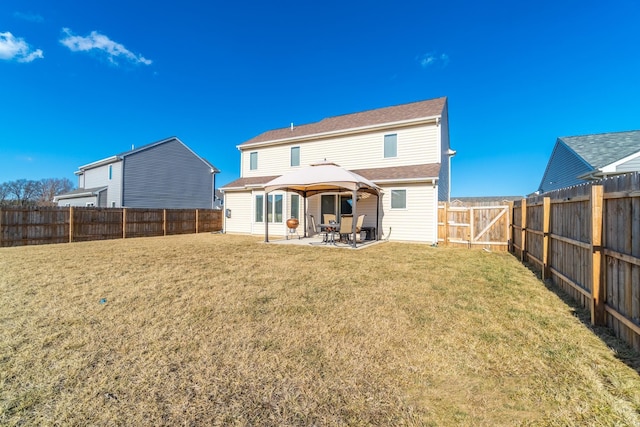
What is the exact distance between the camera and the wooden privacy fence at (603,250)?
2.82 meters

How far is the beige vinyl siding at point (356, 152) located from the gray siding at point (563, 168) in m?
9.25

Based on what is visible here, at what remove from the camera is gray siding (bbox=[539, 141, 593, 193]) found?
16028 mm

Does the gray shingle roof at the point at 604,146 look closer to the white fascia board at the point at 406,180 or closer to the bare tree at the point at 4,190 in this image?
the white fascia board at the point at 406,180

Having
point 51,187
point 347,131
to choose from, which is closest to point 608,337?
point 347,131

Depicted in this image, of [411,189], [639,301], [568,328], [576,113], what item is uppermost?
[576,113]

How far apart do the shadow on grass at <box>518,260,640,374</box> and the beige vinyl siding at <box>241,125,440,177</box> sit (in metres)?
9.54

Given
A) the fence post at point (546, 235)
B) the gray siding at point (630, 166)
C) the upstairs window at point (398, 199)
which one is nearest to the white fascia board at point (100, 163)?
the upstairs window at point (398, 199)

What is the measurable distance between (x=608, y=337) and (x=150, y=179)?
25.5 metres

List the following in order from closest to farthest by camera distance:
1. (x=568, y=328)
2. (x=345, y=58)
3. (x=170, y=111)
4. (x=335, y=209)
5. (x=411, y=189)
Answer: (x=568, y=328) < (x=411, y=189) < (x=335, y=209) < (x=345, y=58) < (x=170, y=111)

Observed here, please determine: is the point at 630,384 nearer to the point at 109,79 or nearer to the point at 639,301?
the point at 639,301

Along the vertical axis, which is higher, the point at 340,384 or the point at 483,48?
the point at 483,48

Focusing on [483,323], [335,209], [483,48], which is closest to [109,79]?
[335,209]

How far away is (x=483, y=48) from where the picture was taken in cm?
1479

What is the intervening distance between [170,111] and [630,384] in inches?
1110
